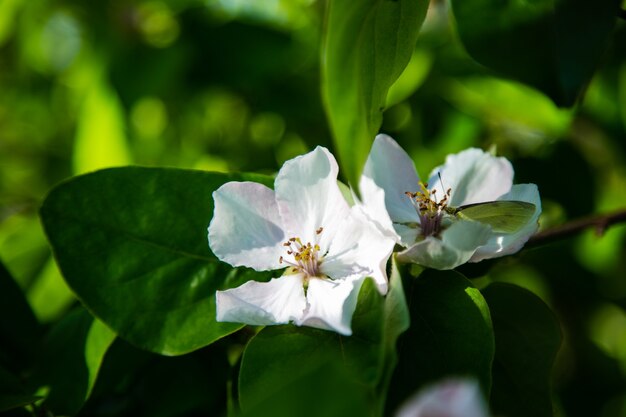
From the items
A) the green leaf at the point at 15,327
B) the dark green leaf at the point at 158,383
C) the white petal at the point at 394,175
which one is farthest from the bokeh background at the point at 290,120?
the white petal at the point at 394,175

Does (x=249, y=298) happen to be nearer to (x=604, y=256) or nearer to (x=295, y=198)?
(x=295, y=198)

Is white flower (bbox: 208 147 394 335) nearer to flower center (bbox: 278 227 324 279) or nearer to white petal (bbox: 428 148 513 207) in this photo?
flower center (bbox: 278 227 324 279)

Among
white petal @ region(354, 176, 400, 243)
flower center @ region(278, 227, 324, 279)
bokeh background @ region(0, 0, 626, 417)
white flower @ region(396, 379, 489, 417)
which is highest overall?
white flower @ region(396, 379, 489, 417)

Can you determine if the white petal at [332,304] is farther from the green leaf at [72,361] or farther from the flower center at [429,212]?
the green leaf at [72,361]

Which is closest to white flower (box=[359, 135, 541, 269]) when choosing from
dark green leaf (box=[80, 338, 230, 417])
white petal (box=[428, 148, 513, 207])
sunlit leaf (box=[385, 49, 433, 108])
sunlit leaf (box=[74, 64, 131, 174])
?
white petal (box=[428, 148, 513, 207])

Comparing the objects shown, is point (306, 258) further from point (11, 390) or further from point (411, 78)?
point (411, 78)

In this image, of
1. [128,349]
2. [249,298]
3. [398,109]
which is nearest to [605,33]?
[249,298]

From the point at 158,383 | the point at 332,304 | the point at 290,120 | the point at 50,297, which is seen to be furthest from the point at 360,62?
the point at 290,120
